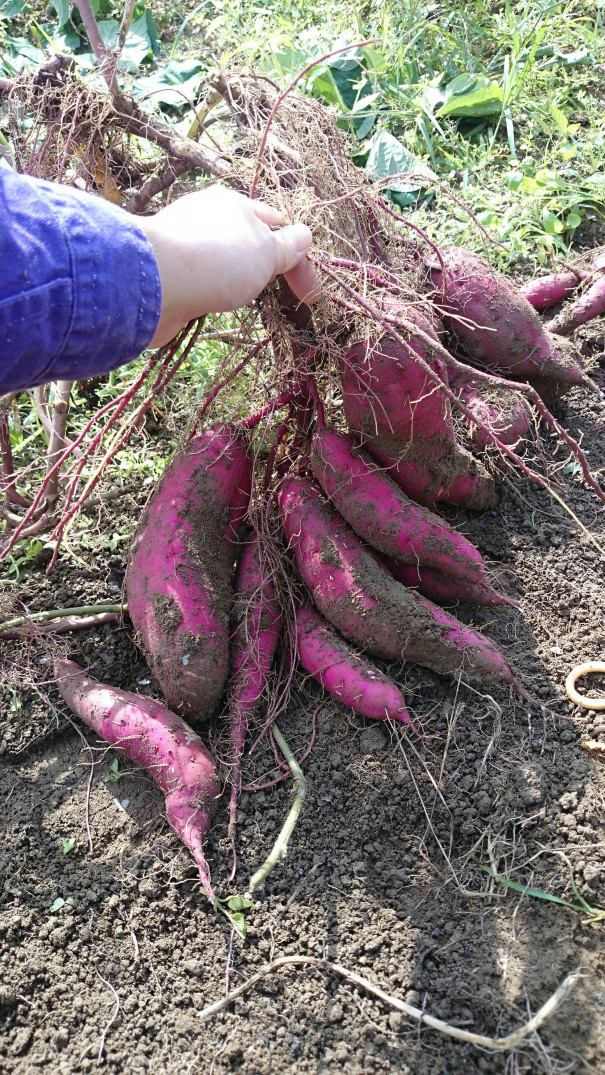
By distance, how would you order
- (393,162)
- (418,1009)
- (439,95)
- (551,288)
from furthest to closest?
1. (439,95)
2. (393,162)
3. (551,288)
4. (418,1009)

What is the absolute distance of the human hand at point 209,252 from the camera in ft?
3.75

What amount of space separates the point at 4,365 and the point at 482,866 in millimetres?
1185

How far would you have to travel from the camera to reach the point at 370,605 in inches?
68.0

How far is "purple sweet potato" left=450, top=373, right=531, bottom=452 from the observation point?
201 centimetres

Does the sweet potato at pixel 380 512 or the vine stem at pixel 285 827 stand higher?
the sweet potato at pixel 380 512

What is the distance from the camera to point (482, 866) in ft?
4.80

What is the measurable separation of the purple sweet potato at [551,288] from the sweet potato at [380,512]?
0.97 m

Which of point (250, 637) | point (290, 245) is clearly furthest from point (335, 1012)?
point (290, 245)

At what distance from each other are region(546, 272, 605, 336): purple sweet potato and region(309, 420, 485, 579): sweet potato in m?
0.87

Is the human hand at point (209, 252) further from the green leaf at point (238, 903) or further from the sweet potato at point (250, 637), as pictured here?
the green leaf at point (238, 903)

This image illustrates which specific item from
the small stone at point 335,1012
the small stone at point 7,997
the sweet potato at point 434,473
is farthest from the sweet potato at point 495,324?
the small stone at point 7,997

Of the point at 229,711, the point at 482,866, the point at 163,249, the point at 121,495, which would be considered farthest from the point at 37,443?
the point at 482,866

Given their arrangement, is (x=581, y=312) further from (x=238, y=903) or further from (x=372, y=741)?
(x=238, y=903)

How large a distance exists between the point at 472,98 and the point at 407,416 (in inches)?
72.1
